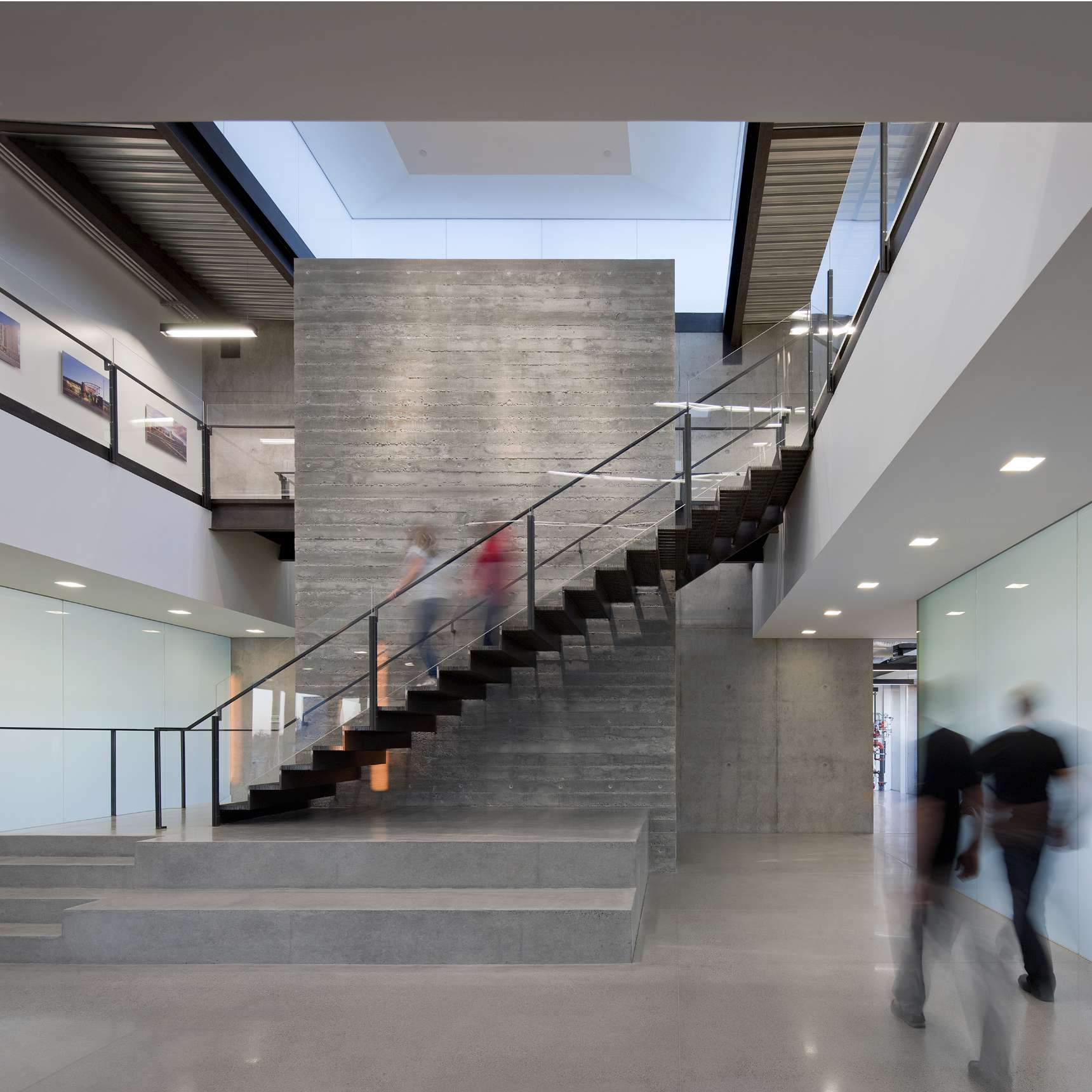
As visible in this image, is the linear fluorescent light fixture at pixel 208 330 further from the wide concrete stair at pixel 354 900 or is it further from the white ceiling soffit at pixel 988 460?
the white ceiling soffit at pixel 988 460

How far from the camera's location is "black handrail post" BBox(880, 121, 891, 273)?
5.78 meters

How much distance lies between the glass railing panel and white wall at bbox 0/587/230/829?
1971mm

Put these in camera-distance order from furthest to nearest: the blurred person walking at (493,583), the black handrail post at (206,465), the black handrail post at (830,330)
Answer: the black handrail post at (206,465), the blurred person walking at (493,583), the black handrail post at (830,330)

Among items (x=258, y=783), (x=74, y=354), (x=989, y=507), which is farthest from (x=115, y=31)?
(x=74, y=354)

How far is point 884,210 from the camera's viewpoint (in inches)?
232

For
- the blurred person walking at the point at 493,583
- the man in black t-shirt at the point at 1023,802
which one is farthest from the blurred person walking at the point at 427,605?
the man in black t-shirt at the point at 1023,802

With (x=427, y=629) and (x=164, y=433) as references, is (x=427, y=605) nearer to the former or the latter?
(x=427, y=629)

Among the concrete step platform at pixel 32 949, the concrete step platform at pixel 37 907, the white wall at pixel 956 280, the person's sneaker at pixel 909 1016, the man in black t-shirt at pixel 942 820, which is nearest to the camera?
the white wall at pixel 956 280

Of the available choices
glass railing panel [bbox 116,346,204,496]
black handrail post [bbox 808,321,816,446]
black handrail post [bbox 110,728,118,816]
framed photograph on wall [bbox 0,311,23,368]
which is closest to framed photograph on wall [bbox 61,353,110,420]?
glass railing panel [bbox 116,346,204,496]

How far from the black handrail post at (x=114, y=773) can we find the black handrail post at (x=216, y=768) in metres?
2.45

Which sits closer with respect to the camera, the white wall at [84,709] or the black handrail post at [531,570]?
the black handrail post at [531,570]

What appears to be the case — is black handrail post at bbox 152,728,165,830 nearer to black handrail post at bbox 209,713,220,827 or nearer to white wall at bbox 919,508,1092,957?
black handrail post at bbox 209,713,220,827

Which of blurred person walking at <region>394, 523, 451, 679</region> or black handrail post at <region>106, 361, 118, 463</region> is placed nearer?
blurred person walking at <region>394, 523, 451, 679</region>

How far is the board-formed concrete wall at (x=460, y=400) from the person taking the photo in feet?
35.2
